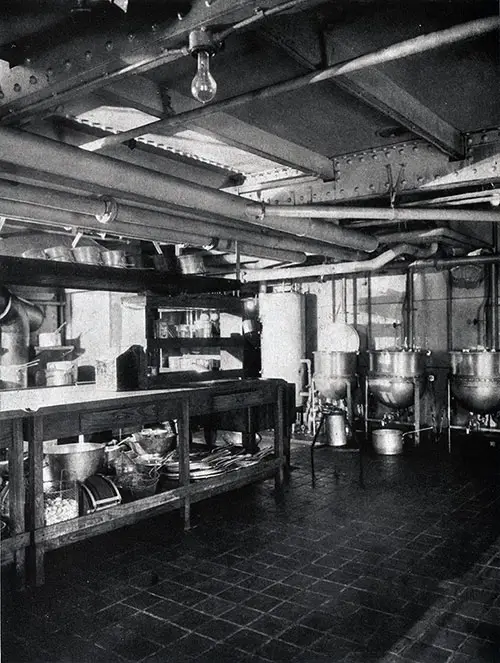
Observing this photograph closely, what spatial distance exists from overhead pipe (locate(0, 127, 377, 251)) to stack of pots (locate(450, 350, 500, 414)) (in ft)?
16.1

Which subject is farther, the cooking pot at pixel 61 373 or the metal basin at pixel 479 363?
the cooking pot at pixel 61 373

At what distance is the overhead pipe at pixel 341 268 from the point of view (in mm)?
9258

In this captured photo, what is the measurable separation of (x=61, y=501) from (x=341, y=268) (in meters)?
6.84

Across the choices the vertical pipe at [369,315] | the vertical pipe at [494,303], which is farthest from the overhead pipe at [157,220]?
the vertical pipe at [494,303]

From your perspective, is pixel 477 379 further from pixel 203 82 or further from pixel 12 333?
pixel 12 333

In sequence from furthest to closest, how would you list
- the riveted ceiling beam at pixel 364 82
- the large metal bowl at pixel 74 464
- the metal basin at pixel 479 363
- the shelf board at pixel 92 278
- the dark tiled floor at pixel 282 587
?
the metal basin at pixel 479 363 → the shelf board at pixel 92 278 → the large metal bowl at pixel 74 464 → the dark tiled floor at pixel 282 587 → the riveted ceiling beam at pixel 364 82

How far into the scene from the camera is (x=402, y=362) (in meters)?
9.56

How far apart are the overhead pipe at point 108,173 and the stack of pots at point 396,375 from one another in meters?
4.77

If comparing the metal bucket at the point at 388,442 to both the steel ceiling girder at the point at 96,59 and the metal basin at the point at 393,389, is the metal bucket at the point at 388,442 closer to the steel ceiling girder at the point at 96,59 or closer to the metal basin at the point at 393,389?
the metal basin at the point at 393,389

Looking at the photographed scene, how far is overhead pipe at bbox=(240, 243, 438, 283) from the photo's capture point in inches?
364

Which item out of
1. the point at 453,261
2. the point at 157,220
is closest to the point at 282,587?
the point at 157,220

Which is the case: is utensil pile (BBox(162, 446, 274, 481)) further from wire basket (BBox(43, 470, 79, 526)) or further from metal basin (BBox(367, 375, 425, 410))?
metal basin (BBox(367, 375, 425, 410))

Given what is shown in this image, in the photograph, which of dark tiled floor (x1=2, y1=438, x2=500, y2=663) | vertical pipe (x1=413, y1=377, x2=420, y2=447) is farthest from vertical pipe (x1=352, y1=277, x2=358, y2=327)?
dark tiled floor (x1=2, y1=438, x2=500, y2=663)

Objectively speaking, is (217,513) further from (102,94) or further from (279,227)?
(102,94)
